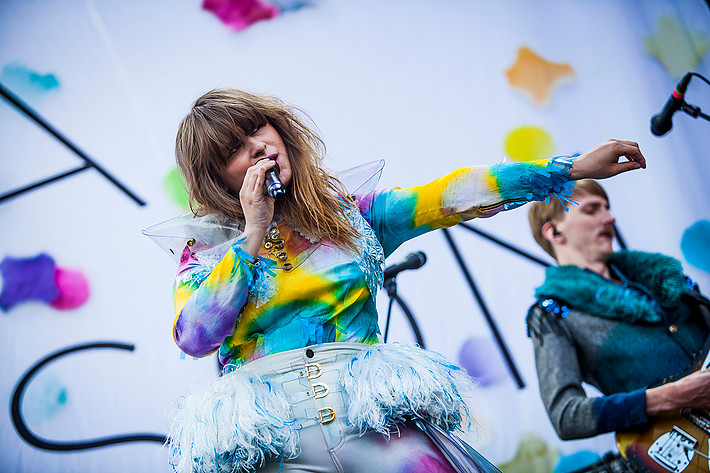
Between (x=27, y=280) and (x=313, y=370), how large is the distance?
4.94 feet

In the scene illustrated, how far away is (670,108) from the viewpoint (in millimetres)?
2010

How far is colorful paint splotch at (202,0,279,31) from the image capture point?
262 centimetres

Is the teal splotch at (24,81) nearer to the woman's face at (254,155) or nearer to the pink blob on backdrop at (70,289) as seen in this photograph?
the pink blob on backdrop at (70,289)

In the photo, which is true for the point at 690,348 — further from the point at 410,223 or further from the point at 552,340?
the point at 410,223

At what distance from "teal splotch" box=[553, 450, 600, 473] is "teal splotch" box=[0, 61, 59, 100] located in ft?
7.81

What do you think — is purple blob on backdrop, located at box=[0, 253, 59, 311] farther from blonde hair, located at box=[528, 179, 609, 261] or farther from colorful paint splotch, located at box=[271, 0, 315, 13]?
blonde hair, located at box=[528, 179, 609, 261]

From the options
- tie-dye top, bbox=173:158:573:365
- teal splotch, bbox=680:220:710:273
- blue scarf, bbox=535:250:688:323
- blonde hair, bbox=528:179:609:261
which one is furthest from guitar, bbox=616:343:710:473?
teal splotch, bbox=680:220:710:273

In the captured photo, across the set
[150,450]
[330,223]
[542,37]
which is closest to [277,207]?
[330,223]

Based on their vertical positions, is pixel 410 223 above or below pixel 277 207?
below

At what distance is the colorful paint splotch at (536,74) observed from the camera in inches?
111

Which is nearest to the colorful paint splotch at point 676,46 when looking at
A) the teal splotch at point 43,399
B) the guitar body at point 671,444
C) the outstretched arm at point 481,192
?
the guitar body at point 671,444

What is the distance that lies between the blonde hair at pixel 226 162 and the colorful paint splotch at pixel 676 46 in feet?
7.48

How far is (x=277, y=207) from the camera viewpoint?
125 centimetres

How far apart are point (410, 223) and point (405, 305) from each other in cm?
129
